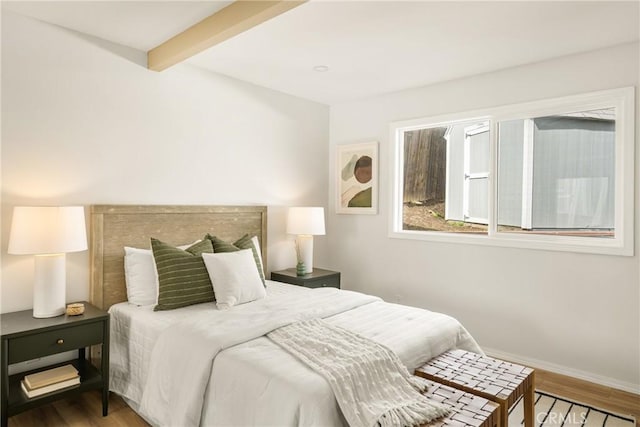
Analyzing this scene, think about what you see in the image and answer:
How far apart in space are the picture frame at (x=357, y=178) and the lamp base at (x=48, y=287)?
2960mm

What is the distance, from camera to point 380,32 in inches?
110

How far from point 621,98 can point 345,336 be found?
8.88 feet

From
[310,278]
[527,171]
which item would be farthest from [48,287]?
[527,171]

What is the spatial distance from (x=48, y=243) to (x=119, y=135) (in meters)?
1.01

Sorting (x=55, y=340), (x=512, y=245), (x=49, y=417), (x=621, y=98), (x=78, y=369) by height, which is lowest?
(x=49, y=417)

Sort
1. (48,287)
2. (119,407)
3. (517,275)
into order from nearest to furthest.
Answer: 1. (48,287)
2. (119,407)
3. (517,275)

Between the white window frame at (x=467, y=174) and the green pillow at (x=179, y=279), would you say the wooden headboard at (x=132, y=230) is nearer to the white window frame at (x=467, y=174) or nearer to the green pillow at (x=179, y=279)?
the green pillow at (x=179, y=279)

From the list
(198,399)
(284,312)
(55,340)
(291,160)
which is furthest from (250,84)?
(198,399)

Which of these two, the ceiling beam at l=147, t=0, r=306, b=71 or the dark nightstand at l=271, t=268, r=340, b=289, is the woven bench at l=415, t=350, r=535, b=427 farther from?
the ceiling beam at l=147, t=0, r=306, b=71

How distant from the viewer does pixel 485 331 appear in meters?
3.68

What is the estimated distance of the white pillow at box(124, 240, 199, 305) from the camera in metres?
2.88

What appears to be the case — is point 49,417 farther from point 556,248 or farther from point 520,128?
point 520,128

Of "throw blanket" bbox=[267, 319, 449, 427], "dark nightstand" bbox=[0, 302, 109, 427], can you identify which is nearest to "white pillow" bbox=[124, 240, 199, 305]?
"dark nightstand" bbox=[0, 302, 109, 427]

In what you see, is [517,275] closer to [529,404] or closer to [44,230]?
[529,404]
